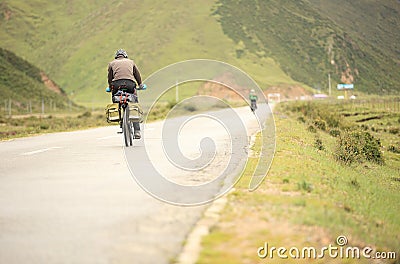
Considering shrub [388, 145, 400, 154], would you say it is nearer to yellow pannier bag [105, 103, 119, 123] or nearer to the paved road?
yellow pannier bag [105, 103, 119, 123]

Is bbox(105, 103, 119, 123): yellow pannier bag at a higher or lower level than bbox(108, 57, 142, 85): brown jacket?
lower

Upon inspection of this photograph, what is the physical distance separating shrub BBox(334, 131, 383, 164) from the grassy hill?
372 feet

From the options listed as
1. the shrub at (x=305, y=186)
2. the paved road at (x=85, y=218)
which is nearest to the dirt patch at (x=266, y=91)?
the paved road at (x=85, y=218)

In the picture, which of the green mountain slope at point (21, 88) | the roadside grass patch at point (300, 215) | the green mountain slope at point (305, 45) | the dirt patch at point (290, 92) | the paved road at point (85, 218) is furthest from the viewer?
the green mountain slope at point (305, 45)

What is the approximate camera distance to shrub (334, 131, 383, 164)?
1849 centimetres

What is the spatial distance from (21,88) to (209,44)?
78.7m

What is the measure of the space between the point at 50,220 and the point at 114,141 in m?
11.4

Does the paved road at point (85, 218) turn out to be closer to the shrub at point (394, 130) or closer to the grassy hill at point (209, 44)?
the shrub at point (394, 130)

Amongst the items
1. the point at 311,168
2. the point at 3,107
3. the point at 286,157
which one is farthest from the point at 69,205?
the point at 3,107

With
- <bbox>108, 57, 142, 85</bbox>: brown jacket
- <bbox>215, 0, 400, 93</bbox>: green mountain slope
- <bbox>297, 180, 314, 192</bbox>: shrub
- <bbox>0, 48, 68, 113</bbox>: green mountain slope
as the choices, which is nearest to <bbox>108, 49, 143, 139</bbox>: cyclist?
<bbox>108, 57, 142, 85</bbox>: brown jacket

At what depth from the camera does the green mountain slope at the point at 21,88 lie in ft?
266

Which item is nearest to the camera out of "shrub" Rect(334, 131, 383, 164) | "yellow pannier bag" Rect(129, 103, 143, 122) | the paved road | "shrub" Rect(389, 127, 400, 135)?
the paved road

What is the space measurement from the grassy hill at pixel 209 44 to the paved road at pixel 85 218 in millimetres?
128653

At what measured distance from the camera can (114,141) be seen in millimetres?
18422
